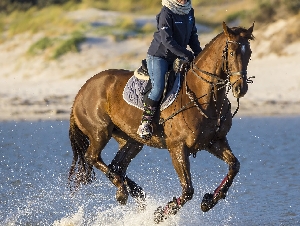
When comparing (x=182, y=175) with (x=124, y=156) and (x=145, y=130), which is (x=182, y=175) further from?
(x=124, y=156)

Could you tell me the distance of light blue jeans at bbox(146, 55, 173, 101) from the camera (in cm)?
788

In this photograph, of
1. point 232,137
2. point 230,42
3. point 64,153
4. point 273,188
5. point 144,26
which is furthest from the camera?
point 144,26

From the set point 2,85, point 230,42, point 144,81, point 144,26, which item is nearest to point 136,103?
point 144,81

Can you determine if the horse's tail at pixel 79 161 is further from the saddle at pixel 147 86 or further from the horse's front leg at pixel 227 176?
the horse's front leg at pixel 227 176

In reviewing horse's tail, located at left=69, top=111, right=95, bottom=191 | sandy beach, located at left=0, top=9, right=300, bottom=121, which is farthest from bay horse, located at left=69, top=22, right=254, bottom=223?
sandy beach, located at left=0, top=9, right=300, bottom=121

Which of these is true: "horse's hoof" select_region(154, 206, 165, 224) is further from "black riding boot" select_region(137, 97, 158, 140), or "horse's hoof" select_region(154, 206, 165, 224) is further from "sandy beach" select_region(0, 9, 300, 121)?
"sandy beach" select_region(0, 9, 300, 121)

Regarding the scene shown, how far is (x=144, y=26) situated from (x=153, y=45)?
16.7m

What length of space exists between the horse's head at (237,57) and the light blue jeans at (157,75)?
34.3 inches

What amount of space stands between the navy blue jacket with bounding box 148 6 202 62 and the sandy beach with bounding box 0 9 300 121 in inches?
369

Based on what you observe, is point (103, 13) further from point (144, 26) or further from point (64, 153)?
point (64, 153)

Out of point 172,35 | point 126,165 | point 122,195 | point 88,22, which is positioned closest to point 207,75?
point 172,35

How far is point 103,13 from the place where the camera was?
26.8 metres

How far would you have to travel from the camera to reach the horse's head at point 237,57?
274 inches

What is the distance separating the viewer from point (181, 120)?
776 centimetres
